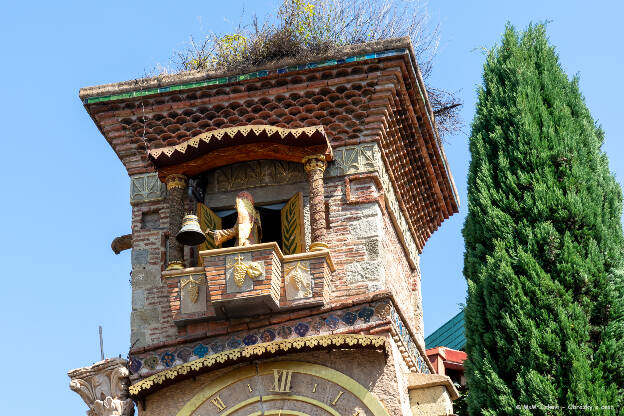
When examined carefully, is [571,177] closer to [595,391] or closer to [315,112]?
[595,391]

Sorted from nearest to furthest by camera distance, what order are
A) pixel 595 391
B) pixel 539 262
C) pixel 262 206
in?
1. pixel 595 391
2. pixel 539 262
3. pixel 262 206

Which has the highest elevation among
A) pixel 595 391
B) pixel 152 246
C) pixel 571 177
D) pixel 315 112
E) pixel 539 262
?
pixel 315 112

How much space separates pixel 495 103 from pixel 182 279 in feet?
12.0

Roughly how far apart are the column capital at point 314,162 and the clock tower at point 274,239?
0.02m

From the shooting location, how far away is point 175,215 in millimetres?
14750

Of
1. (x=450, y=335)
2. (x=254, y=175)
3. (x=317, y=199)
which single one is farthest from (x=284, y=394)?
(x=450, y=335)

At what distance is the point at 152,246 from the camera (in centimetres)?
1515

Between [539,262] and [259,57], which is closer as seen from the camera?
[539,262]

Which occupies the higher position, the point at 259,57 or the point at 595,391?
the point at 259,57

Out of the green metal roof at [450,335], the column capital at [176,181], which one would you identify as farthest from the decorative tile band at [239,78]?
the green metal roof at [450,335]

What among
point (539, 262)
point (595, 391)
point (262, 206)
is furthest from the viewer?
point (262, 206)

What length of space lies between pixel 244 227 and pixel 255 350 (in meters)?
1.39

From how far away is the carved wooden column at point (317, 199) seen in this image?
46.9 feet

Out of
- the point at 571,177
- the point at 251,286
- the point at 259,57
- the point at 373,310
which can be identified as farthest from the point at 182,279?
the point at 571,177
